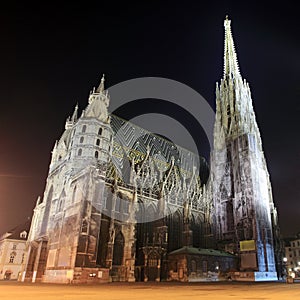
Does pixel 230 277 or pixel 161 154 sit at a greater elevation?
pixel 161 154

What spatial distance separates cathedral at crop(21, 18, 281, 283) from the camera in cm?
3250

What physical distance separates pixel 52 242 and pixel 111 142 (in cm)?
1798

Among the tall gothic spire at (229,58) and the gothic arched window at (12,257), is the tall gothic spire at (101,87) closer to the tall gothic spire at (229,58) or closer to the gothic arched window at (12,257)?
the tall gothic spire at (229,58)

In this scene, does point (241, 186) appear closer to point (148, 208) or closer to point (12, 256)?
point (148, 208)

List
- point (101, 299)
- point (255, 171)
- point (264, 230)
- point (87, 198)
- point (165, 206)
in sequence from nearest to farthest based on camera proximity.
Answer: point (101, 299) < point (87, 198) < point (165, 206) < point (264, 230) < point (255, 171)

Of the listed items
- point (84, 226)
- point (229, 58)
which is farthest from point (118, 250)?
point (229, 58)

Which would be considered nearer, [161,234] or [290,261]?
[161,234]

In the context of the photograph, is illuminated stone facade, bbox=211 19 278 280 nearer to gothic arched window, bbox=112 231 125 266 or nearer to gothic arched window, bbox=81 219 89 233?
gothic arched window, bbox=112 231 125 266

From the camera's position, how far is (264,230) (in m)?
43.8

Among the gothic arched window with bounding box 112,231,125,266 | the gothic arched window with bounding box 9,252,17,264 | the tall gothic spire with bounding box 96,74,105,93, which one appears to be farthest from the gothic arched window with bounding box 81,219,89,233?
the gothic arched window with bounding box 9,252,17,264

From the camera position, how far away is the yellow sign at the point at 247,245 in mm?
42031

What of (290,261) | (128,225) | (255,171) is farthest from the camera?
(290,261)

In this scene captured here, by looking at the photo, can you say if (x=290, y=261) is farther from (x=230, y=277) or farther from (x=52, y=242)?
(x=52, y=242)

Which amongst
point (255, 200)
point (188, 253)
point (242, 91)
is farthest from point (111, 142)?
point (242, 91)
